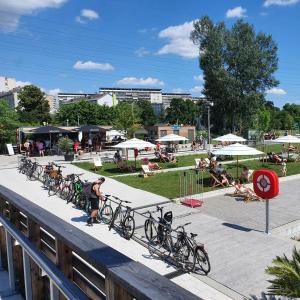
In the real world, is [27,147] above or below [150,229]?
above

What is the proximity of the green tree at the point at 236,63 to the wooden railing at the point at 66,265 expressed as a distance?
4400cm

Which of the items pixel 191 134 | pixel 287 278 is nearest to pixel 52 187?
pixel 287 278

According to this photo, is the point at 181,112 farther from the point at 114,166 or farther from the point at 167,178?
the point at 167,178

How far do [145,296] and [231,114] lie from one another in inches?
1950

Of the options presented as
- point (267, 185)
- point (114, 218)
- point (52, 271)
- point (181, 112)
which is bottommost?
point (114, 218)

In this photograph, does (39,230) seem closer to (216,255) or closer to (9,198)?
(9,198)

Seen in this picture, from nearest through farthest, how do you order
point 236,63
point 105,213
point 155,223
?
Answer: 1. point 155,223
2. point 105,213
3. point 236,63

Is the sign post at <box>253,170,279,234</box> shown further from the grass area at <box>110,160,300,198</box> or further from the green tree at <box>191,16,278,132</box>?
the green tree at <box>191,16,278,132</box>

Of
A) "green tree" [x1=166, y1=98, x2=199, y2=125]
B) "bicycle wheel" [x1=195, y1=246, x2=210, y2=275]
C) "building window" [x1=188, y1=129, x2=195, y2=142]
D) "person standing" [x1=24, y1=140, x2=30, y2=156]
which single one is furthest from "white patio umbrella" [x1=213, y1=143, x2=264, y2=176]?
"green tree" [x1=166, y1=98, x2=199, y2=125]

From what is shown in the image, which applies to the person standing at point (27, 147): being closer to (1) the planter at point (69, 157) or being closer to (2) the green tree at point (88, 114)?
(1) the planter at point (69, 157)

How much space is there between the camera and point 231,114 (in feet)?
163

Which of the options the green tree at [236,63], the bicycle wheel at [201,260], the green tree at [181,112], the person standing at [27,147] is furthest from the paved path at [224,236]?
the green tree at [181,112]

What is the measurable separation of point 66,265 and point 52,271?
0.10 m

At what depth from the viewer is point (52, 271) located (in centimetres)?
266
